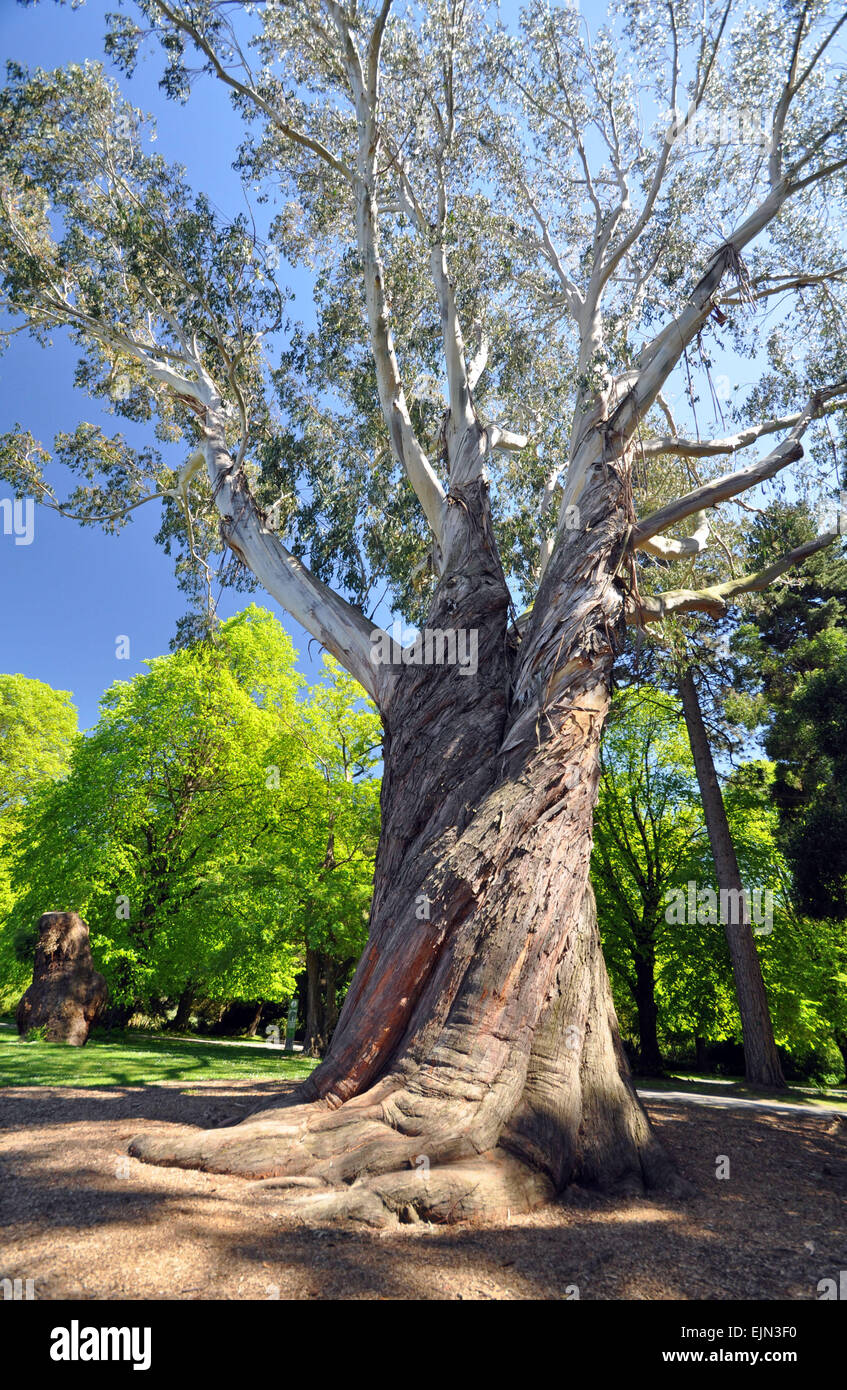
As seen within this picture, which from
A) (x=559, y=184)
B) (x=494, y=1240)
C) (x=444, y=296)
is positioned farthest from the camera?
(x=559, y=184)

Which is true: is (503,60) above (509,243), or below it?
above

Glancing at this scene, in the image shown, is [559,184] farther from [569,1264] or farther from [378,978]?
[569,1264]

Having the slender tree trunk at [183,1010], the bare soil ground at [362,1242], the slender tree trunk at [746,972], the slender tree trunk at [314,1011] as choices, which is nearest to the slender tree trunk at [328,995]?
the slender tree trunk at [314,1011]

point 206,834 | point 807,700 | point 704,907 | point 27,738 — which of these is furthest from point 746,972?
point 27,738

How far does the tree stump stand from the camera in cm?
1251

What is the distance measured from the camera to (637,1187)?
188 inches

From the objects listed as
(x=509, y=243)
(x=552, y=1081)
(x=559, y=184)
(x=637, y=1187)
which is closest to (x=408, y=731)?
(x=552, y=1081)

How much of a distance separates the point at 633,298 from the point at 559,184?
109 inches

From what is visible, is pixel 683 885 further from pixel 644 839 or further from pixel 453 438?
pixel 453 438

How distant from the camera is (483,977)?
501cm

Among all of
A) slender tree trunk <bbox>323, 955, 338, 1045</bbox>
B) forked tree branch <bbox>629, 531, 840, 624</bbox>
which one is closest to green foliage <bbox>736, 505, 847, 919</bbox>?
forked tree branch <bbox>629, 531, 840, 624</bbox>

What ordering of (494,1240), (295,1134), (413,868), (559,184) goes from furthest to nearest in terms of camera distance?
(559,184) → (413,868) → (295,1134) → (494,1240)

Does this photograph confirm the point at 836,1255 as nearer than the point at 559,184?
Yes
